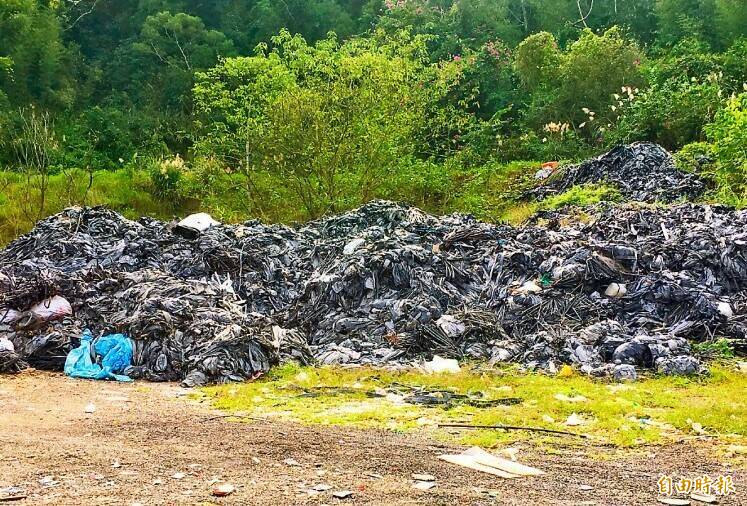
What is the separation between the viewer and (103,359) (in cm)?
634

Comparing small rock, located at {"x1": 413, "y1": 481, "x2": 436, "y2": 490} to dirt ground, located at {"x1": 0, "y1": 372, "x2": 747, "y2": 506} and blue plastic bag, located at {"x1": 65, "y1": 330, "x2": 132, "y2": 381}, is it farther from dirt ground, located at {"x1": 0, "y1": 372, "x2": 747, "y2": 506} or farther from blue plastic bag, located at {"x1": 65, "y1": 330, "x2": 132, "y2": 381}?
blue plastic bag, located at {"x1": 65, "y1": 330, "x2": 132, "y2": 381}

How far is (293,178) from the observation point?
1280 cm

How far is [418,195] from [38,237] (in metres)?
6.51

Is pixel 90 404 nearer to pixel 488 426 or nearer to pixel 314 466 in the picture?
pixel 314 466

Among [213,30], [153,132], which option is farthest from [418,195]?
[213,30]

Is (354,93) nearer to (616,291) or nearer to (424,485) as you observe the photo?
(616,291)

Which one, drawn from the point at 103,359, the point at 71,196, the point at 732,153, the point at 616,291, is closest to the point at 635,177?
the point at 732,153

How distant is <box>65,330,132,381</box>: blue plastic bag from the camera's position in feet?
20.1

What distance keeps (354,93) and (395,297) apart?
19.8 feet

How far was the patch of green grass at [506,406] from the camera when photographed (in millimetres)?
4441

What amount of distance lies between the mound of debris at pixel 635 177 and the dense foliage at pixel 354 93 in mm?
471

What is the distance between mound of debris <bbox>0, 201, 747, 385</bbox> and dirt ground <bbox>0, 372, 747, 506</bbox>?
5.16ft

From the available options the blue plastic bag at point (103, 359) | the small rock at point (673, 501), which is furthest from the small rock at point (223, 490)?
the blue plastic bag at point (103, 359)

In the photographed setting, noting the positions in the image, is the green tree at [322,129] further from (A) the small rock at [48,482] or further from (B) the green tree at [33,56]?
(B) the green tree at [33,56]
